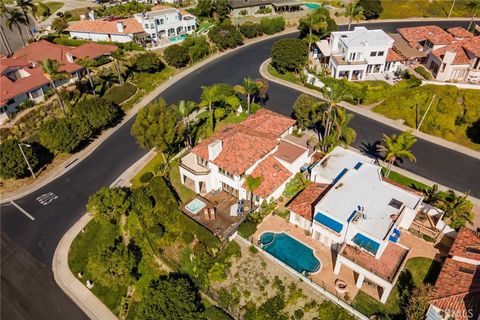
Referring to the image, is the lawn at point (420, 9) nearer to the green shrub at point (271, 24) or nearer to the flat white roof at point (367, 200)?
the green shrub at point (271, 24)

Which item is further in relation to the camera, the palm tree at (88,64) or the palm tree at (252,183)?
the palm tree at (88,64)

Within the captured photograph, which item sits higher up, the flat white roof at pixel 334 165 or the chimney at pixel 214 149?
the chimney at pixel 214 149

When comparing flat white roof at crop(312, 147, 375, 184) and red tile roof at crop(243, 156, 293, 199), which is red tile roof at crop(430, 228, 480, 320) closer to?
flat white roof at crop(312, 147, 375, 184)

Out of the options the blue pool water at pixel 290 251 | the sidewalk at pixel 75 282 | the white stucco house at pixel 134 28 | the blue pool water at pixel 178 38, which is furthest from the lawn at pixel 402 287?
the white stucco house at pixel 134 28

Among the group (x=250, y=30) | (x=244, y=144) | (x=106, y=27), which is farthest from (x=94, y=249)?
(x=250, y=30)

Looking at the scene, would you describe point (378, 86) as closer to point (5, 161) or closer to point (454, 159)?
point (454, 159)

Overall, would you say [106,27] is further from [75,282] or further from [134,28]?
[75,282]

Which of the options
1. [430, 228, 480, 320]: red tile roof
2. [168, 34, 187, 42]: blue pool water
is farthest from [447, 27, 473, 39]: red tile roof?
[168, 34, 187, 42]: blue pool water
